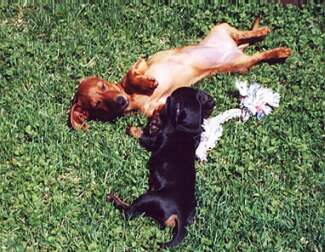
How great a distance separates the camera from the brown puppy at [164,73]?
599cm

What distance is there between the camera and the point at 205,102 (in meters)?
5.80

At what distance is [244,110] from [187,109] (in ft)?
2.04

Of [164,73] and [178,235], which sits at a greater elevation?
[164,73]

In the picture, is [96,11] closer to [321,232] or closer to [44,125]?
[44,125]

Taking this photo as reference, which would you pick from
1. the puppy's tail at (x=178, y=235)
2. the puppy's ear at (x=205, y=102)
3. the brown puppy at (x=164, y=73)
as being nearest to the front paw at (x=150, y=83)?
the brown puppy at (x=164, y=73)

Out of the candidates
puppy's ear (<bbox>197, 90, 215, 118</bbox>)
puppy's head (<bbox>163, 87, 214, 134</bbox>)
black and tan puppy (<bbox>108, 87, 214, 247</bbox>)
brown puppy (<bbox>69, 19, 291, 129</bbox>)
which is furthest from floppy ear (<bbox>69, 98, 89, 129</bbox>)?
puppy's ear (<bbox>197, 90, 215, 118</bbox>)

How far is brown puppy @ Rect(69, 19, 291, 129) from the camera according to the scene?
19.7 feet

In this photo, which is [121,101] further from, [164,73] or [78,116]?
[164,73]

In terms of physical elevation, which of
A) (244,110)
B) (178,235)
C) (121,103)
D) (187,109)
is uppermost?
(187,109)

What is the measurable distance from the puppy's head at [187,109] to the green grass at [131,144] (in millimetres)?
313

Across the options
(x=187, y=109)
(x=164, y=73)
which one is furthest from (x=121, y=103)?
Answer: (x=187, y=109)

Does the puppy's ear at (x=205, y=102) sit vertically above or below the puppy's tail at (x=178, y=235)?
above

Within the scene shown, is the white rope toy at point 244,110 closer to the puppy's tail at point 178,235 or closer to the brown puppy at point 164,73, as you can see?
the brown puppy at point 164,73

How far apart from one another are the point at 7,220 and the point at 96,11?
7.66 feet
